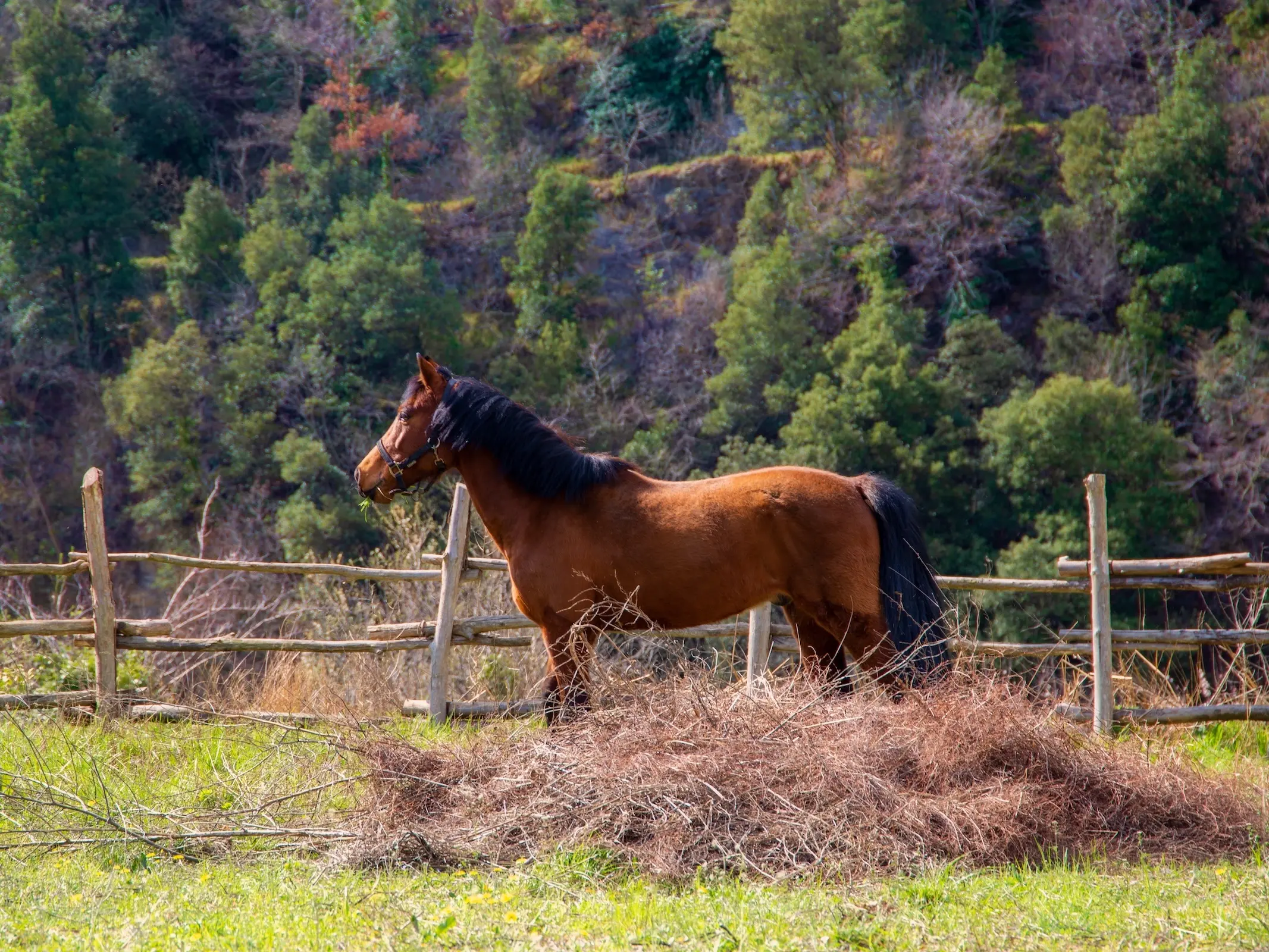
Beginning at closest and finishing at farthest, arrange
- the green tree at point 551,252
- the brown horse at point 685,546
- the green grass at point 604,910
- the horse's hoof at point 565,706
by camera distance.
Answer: the green grass at point 604,910
the horse's hoof at point 565,706
the brown horse at point 685,546
the green tree at point 551,252

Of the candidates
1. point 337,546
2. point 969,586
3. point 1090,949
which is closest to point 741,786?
point 1090,949

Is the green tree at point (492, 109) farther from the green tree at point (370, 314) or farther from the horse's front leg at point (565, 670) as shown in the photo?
the horse's front leg at point (565, 670)

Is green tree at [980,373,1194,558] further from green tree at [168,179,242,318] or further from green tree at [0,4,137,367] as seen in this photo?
green tree at [0,4,137,367]

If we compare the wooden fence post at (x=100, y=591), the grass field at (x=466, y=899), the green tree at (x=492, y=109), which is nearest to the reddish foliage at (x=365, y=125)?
the green tree at (x=492, y=109)

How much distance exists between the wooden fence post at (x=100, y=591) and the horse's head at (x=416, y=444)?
219 cm

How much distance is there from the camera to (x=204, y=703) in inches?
290

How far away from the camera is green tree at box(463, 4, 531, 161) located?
2827cm

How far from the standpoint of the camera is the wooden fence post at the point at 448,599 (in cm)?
804

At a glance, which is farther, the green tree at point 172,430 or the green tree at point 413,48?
the green tree at point 413,48

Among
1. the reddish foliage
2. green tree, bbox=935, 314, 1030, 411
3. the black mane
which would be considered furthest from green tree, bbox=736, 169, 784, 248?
the black mane

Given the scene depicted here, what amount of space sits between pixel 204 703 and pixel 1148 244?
67.0 ft

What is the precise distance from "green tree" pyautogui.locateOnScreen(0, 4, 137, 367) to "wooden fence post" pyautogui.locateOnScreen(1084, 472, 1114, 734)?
23.7 metres

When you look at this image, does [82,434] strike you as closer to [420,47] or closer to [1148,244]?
[420,47]

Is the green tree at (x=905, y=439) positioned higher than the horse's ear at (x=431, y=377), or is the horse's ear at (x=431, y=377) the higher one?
the horse's ear at (x=431, y=377)
